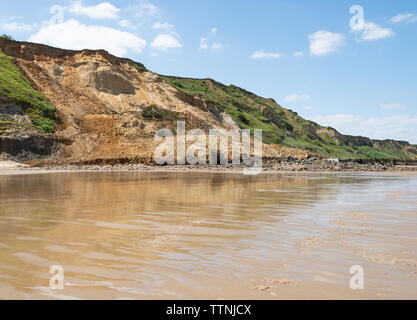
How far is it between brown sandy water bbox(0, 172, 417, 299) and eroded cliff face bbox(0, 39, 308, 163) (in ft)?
116

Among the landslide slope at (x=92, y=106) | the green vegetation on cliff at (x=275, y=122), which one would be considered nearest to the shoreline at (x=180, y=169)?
the landslide slope at (x=92, y=106)

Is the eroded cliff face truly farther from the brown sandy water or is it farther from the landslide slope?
the brown sandy water

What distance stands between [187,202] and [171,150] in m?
34.4

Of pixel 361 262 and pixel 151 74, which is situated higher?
pixel 151 74

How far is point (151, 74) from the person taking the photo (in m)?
74.0

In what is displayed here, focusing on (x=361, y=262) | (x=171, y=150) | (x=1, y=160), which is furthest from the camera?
(x=171, y=150)

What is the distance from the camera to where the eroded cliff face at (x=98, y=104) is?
47.2m

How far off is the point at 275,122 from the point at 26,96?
74511mm

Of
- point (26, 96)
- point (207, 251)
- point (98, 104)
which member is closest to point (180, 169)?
point (98, 104)

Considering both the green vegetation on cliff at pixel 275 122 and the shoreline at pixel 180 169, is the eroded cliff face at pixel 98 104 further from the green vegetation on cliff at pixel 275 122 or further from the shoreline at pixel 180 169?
the green vegetation on cliff at pixel 275 122

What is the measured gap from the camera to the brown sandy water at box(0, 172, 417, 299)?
432 centimetres

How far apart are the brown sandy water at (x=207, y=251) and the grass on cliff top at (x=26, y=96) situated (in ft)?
143
